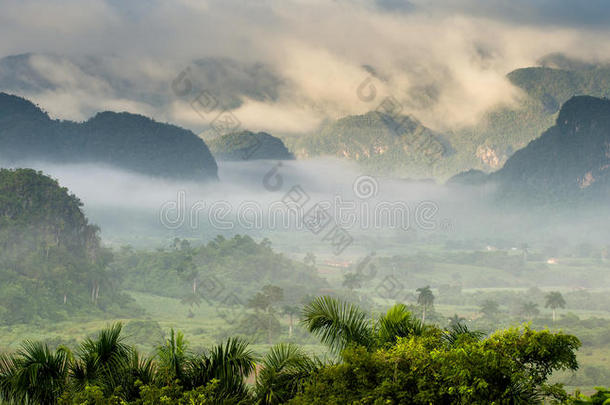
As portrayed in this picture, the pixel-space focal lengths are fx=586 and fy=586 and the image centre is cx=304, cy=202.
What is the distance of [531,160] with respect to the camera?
527ft

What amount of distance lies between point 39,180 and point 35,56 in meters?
155

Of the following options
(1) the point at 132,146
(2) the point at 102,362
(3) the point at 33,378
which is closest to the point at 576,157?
(1) the point at 132,146

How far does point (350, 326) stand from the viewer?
296 inches

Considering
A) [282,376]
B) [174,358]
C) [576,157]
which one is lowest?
[282,376]

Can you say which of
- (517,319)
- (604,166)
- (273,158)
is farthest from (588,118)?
(517,319)

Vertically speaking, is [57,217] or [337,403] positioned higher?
[57,217]

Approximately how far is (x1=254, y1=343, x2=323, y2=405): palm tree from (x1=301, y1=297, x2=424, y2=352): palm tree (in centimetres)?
52

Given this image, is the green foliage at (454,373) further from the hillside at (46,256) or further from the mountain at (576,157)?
the mountain at (576,157)

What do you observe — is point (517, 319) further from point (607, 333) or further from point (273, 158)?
point (273, 158)

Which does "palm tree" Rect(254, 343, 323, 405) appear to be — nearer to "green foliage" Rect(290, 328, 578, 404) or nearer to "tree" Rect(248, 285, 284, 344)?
"green foliage" Rect(290, 328, 578, 404)

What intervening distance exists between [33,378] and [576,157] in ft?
533

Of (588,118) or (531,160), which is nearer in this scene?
(588,118)

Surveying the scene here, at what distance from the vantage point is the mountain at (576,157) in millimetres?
149250

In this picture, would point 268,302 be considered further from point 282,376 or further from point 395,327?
point 282,376
